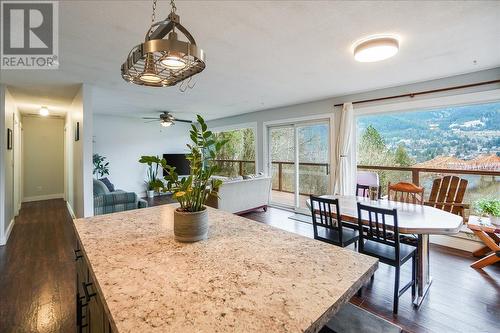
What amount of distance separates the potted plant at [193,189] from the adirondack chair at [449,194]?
3780 millimetres

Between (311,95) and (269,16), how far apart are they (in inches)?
115

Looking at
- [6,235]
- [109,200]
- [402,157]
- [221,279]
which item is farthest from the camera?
[109,200]

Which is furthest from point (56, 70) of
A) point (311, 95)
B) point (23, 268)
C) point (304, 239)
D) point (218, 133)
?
point (218, 133)

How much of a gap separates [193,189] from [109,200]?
3761 millimetres

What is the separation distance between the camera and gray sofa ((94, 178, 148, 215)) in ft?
13.8

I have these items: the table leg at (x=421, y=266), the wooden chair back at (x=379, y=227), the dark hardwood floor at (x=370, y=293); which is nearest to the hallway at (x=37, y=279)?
the dark hardwood floor at (x=370, y=293)

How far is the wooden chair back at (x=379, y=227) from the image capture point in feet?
6.75

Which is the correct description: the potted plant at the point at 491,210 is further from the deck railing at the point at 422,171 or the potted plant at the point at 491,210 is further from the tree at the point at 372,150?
the tree at the point at 372,150

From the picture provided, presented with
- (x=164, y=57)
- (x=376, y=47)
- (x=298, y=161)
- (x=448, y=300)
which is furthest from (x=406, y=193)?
(x=164, y=57)

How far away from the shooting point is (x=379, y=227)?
2205 millimetres

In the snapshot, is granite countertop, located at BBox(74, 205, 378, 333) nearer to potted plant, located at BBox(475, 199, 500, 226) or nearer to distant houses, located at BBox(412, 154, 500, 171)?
potted plant, located at BBox(475, 199, 500, 226)

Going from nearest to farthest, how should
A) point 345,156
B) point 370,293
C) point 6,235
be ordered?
point 370,293 → point 6,235 → point 345,156

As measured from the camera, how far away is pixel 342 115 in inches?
180

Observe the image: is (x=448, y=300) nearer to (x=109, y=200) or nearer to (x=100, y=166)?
(x=109, y=200)
